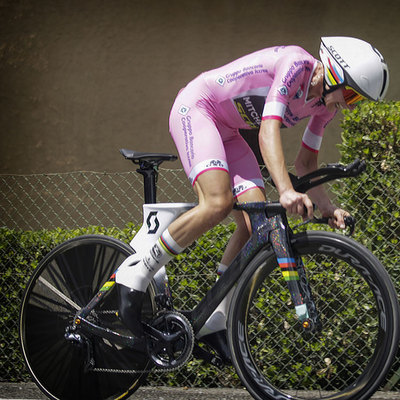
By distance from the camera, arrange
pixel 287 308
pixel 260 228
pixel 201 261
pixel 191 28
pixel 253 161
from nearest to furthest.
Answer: pixel 260 228 → pixel 253 161 → pixel 287 308 → pixel 201 261 → pixel 191 28

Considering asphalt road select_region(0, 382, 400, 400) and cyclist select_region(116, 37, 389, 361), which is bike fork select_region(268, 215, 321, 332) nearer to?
cyclist select_region(116, 37, 389, 361)

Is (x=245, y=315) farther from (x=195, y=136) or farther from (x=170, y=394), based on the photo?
(x=170, y=394)

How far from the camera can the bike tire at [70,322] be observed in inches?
139

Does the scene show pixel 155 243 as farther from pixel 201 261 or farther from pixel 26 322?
pixel 201 261

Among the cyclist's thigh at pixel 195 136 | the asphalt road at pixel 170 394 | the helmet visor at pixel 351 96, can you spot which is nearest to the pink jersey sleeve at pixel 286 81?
the helmet visor at pixel 351 96

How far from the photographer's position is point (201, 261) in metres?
4.59

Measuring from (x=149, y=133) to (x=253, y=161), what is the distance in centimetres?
446

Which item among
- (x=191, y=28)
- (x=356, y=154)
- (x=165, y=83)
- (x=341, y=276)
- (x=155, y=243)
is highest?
(x=191, y=28)

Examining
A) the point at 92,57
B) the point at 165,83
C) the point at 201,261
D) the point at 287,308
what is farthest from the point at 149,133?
the point at 287,308

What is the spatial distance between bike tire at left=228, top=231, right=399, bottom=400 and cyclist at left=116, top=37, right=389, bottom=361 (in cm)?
23

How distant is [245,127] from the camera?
3.45 metres

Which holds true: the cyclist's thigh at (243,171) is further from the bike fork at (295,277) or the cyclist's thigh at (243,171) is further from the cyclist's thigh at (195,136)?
the bike fork at (295,277)

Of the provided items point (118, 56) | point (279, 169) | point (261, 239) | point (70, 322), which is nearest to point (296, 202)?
point (279, 169)

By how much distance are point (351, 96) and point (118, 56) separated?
17.8 ft
